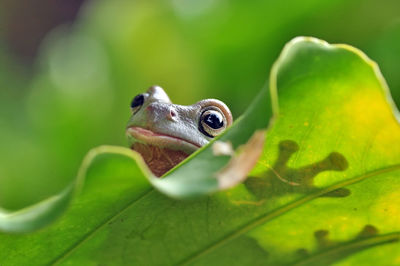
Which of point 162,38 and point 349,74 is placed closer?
point 349,74

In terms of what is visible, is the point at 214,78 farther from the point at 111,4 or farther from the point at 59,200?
the point at 59,200

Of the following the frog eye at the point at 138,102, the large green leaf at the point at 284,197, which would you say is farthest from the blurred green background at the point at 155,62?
the large green leaf at the point at 284,197

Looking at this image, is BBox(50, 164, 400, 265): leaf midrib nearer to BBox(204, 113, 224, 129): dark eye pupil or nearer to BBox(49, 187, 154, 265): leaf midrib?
BBox(49, 187, 154, 265): leaf midrib

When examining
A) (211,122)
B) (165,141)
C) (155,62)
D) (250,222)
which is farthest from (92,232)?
(155,62)

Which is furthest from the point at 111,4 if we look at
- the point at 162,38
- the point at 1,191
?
the point at 1,191

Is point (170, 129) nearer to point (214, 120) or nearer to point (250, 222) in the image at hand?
point (214, 120)

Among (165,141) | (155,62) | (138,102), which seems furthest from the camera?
(155,62)

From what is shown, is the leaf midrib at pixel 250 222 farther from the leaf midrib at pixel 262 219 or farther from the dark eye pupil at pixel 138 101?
the dark eye pupil at pixel 138 101
